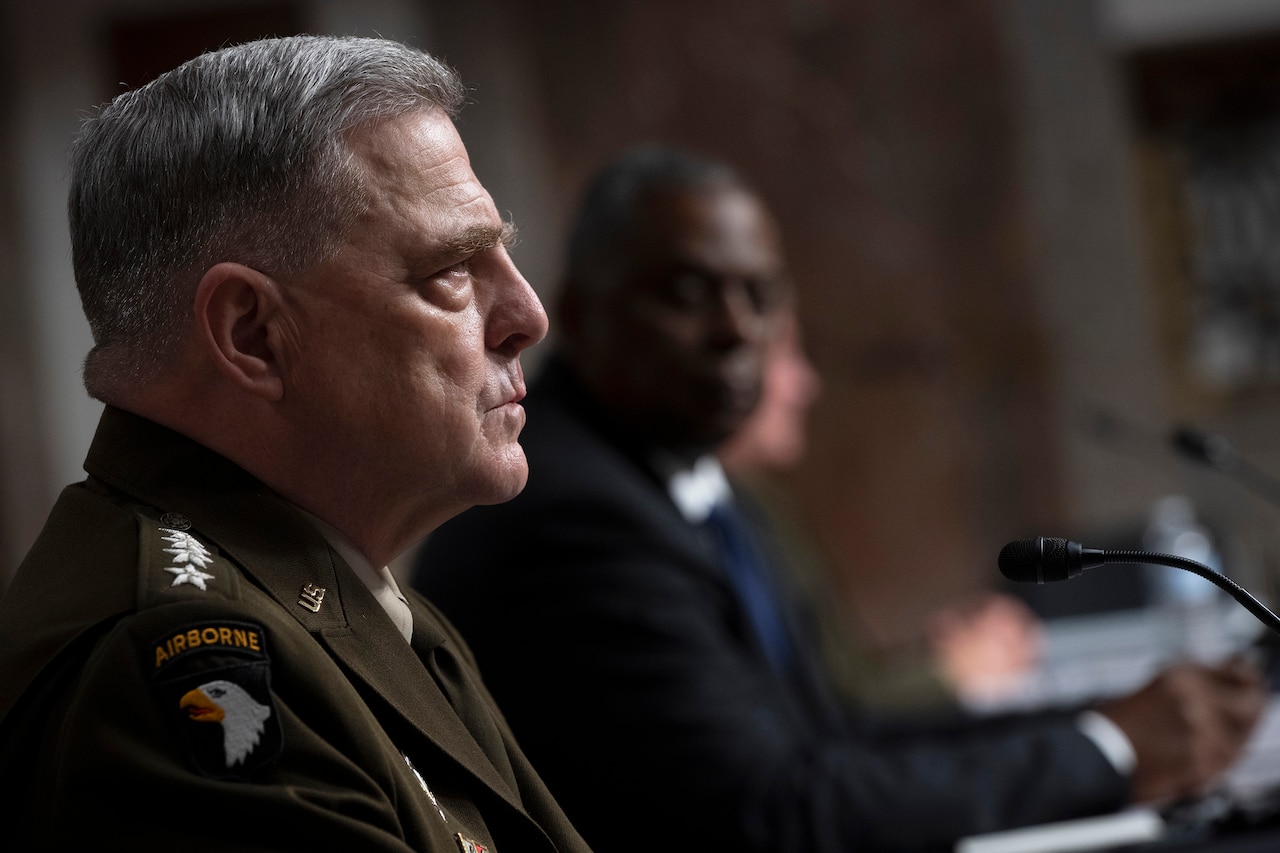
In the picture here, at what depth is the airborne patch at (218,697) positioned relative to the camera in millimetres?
864

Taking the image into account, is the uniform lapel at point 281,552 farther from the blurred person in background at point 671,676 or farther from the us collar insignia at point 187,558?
the blurred person in background at point 671,676

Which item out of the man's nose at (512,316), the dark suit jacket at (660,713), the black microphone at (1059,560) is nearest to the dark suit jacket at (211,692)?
the man's nose at (512,316)

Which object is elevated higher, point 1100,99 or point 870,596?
point 1100,99

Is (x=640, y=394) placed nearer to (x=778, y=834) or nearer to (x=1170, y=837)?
(x=778, y=834)

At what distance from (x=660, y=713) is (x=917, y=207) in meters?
3.70

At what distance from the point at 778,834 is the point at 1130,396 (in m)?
3.74

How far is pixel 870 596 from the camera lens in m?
5.23

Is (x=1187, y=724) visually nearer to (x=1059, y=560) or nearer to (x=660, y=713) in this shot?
(x=660, y=713)

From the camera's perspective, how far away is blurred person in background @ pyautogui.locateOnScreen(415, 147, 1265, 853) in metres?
1.85

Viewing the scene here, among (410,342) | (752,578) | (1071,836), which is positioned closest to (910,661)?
(752,578)

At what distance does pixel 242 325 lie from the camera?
42.4 inches

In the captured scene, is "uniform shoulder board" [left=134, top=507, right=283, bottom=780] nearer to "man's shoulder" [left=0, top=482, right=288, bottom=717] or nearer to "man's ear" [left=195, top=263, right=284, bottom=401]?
"man's shoulder" [left=0, top=482, right=288, bottom=717]

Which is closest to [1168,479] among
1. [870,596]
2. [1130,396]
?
[1130,396]

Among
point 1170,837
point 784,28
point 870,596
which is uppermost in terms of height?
point 784,28
